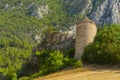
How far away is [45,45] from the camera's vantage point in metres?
69.4

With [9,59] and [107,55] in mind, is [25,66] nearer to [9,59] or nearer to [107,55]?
[107,55]

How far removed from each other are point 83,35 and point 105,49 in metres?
4.92

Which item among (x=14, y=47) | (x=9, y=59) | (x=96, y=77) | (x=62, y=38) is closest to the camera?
(x=96, y=77)

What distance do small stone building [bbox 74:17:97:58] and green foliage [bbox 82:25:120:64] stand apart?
1415 mm

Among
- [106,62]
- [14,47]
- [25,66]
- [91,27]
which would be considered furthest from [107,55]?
[14,47]

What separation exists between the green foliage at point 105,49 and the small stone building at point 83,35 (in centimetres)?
142

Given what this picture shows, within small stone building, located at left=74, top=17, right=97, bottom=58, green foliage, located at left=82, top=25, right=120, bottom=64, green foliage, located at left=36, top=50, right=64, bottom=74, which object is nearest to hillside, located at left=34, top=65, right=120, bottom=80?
green foliage, located at left=82, top=25, right=120, bottom=64

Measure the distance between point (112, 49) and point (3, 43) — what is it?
144 metres

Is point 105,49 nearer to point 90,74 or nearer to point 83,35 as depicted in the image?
point 83,35

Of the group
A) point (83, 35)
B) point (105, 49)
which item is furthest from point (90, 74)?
point (83, 35)

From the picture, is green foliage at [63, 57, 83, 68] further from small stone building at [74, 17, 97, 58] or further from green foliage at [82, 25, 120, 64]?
small stone building at [74, 17, 97, 58]

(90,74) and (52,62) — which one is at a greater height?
Answer: (52,62)

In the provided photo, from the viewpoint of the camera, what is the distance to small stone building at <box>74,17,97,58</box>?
58550 mm

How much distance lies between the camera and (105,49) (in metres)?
54.8
